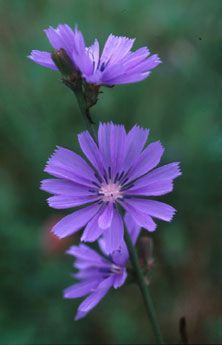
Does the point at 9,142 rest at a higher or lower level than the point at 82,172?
higher

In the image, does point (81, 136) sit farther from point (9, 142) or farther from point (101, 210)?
point (9, 142)

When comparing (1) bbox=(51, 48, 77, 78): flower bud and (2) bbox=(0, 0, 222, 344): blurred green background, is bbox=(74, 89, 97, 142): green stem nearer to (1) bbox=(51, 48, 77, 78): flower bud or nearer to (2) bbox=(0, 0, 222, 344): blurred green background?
(1) bbox=(51, 48, 77, 78): flower bud

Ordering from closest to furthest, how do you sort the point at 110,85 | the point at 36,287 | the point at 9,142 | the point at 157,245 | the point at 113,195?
the point at 110,85 < the point at 113,195 < the point at 36,287 < the point at 157,245 < the point at 9,142

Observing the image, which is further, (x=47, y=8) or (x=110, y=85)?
(x=47, y=8)

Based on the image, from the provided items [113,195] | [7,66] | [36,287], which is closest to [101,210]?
[113,195]

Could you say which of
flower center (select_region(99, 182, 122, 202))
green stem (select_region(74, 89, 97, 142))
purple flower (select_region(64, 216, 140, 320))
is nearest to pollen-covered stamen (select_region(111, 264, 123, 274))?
purple flower (select_region(64, 216, 140, 320))

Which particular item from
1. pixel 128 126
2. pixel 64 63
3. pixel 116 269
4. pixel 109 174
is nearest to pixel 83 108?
pixel 64 63

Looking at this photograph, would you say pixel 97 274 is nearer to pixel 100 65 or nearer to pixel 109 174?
pixel 109 174
